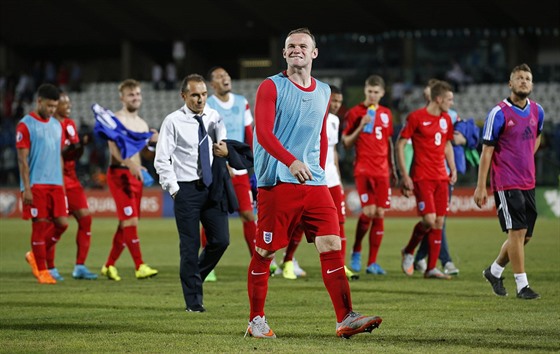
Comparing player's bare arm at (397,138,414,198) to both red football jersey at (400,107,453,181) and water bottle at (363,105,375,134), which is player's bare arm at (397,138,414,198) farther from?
water bottle at (363,105,375,134)

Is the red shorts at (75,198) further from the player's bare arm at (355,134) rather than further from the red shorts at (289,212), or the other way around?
the red shorts at (289,212)

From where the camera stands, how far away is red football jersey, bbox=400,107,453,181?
13039mm

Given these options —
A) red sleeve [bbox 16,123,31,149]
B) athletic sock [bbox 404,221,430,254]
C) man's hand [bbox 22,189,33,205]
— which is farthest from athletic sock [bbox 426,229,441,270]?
red sleeve [bbox 16,123,31,149]

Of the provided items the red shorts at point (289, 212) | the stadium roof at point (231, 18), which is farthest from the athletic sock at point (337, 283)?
the stadium roof at point (231, 18)

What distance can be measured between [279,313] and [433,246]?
13.3ft

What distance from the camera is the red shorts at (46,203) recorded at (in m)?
12.8

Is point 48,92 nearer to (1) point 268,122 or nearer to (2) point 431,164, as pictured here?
(2) point 431,164

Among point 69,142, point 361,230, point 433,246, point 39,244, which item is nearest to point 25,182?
point 39,244

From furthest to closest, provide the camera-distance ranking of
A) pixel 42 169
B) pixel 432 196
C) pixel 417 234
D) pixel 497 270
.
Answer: pixel 417 234
pixel 432 196
pixel 42 169
pixel 497 270

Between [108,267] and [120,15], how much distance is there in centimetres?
2866

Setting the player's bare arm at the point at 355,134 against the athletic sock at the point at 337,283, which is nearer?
the athletic sock at the point at 337,283

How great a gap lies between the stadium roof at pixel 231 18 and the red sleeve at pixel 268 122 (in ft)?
94.1

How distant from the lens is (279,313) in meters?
9.41

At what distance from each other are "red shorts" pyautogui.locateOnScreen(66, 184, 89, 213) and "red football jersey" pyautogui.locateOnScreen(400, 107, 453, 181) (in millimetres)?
4212
